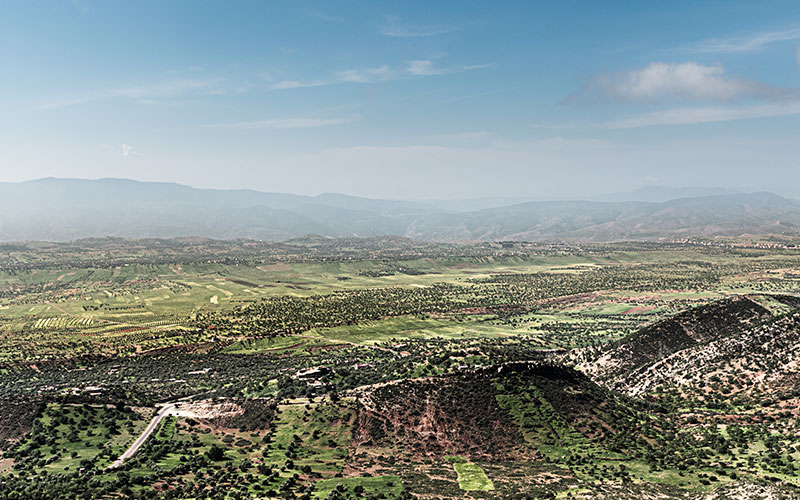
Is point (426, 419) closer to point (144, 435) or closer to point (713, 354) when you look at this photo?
point (144, 435)

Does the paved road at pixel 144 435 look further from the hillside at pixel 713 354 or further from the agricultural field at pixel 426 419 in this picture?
the hillside at pixel 713 354

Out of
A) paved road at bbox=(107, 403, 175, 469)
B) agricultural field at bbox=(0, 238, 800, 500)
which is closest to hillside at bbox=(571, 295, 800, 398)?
agricultural field at bbox=(0, 238, 800, 500)

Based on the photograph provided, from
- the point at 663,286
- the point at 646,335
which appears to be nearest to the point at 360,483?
the point at 646,335

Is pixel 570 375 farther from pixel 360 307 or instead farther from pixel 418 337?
pixel 360 307

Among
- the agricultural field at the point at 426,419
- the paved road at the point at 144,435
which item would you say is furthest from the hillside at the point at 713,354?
the paved road at the point at 144,435

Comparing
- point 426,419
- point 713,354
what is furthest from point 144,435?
point 713,354

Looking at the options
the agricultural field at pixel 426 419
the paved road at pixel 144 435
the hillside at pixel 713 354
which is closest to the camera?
the agricultural field at pixel 426 419

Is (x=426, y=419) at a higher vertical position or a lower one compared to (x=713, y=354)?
lower

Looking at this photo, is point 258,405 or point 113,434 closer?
point 113,434

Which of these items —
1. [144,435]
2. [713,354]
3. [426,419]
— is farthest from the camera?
[713,354]
